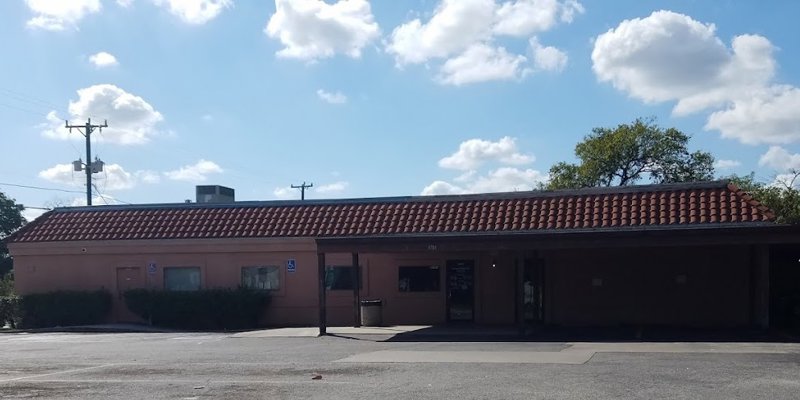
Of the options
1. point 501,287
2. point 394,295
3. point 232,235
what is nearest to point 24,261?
point 232,235

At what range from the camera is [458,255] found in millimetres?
28891

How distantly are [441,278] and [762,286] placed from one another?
9.59m

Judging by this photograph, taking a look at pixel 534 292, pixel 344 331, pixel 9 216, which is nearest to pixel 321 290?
pixel 344 331

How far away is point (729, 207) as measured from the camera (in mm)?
24969

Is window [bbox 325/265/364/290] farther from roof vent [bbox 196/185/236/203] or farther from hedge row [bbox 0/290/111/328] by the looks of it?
roof vent [bbox 196/185/236/203]

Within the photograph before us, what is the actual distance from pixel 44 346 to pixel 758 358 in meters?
17.0

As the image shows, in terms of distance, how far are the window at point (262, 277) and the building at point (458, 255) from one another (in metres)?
0.04

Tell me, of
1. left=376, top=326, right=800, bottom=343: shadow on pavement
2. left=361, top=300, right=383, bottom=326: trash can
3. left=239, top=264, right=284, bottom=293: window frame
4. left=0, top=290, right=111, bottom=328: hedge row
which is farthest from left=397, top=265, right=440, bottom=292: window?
left=0, top=290, right=111, bottom=328: hedge row

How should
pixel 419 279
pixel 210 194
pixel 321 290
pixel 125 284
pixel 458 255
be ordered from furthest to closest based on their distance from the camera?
pixel 210 194, pixel 125 284, pixel 419 279, pixel 458 255, pixel 321 290

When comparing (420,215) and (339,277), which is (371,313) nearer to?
(339,277)

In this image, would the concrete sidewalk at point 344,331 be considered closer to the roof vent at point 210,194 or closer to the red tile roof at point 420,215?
the red tile roof at point 420,215

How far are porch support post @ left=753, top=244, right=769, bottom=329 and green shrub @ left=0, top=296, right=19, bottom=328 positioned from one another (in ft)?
81.1

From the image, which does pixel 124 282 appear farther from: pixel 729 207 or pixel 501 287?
pixel 729 207

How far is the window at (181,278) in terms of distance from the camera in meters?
31.8
